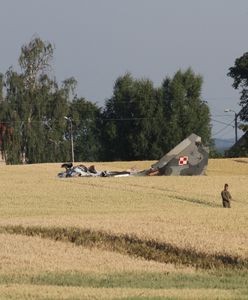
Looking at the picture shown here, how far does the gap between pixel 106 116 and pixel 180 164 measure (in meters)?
49.8

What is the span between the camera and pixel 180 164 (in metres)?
57.9

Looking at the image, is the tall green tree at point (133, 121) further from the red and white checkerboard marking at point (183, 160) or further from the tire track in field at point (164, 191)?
the tire track in field at point (164, 191)

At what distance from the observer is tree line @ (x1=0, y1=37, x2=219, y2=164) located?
89312mm

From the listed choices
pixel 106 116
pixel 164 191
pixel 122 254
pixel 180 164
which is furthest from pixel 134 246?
pixel 106 116

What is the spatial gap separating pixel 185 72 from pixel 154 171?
1833 inches

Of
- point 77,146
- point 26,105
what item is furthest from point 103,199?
point 77,146

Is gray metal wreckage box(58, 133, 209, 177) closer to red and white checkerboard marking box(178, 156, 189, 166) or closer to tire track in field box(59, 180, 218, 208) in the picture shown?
red and white checkerboard marking box(178, 156, 189, 166)

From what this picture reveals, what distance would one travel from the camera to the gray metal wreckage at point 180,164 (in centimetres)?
5666

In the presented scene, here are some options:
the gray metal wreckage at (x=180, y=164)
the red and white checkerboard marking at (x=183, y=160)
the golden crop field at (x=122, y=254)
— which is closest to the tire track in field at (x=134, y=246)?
the golden crop field at (x=122, y=254)

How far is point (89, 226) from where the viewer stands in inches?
957

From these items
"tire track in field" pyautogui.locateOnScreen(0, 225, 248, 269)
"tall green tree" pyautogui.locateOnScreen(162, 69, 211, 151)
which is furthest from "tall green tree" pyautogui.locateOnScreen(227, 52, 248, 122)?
"tire track in field" pyautogui.locateOnScreen(0, 225, 248, 269)

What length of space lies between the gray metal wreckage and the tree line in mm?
31281

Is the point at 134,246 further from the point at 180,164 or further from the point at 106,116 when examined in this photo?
the point at 106,116

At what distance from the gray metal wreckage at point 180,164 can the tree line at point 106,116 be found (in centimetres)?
3128
